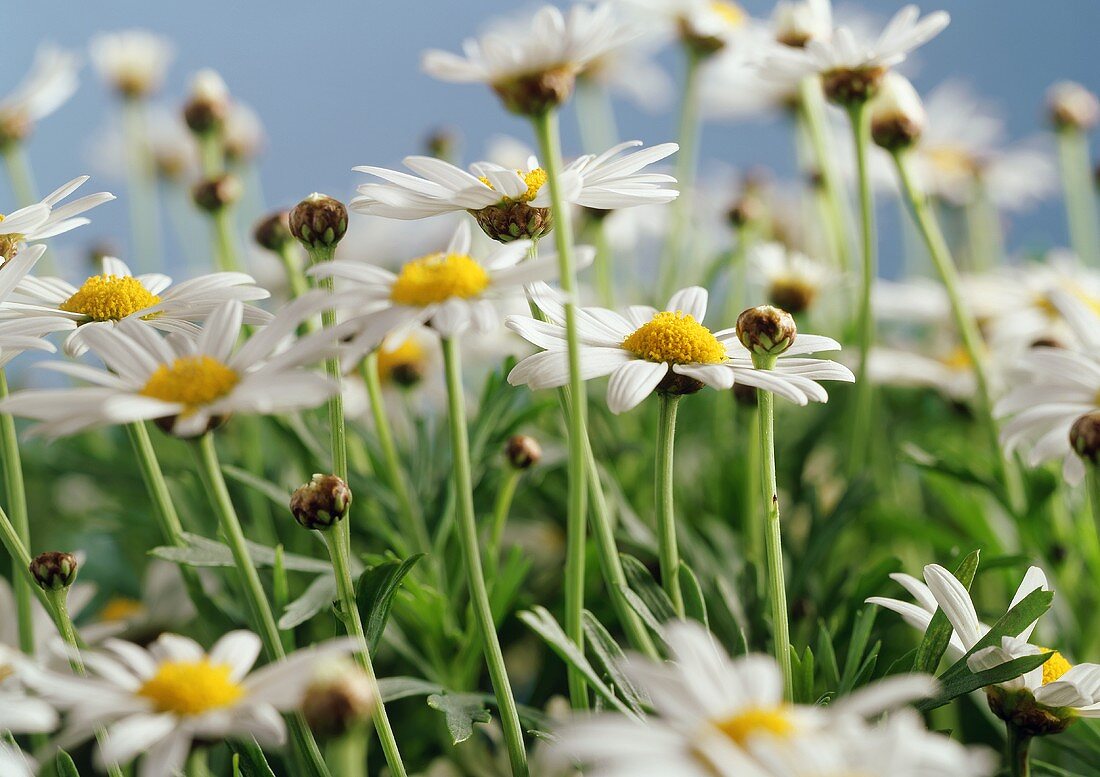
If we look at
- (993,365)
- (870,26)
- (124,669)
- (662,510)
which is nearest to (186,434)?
(124,669)

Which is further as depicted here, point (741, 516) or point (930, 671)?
point (741, 516)

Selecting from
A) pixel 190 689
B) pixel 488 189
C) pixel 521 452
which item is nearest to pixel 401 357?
pixel 521 452

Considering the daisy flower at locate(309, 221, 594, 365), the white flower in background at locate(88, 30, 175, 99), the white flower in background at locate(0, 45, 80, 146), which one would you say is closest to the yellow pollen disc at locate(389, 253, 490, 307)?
the daisy flower at locate(309, 221, 594, 365)

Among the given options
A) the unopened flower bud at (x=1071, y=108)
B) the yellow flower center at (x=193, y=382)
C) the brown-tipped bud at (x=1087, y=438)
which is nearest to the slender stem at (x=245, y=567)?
the yellow flower center at (x=193, y=382)

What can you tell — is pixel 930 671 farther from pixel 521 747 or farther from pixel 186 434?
pixel 186 434

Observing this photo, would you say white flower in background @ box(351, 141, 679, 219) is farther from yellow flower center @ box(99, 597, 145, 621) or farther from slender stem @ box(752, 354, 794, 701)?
yellow flower center @ box(99, 597, 145, 621)

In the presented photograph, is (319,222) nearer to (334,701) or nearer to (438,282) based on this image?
(438,282)

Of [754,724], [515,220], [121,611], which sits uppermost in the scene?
[515,220]

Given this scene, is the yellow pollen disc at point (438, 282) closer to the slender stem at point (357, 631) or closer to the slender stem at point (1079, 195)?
the slender stem at point (357, 631)
